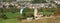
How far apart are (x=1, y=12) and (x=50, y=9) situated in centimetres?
63

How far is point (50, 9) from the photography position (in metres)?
1.92

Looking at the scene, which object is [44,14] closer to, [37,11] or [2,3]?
[37,11]

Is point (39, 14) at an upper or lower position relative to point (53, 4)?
lower

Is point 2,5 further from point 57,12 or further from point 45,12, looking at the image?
point 57,12

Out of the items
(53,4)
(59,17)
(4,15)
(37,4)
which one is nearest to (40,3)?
(37,4)

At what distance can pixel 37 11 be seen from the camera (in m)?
1.90

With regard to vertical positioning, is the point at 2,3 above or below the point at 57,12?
above

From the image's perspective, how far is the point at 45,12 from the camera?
6.27 feet

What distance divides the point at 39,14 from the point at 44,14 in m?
0.06

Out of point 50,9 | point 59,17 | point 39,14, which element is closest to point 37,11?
point 39,14

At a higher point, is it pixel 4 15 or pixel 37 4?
pixel 37 4

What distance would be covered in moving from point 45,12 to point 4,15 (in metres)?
0.52

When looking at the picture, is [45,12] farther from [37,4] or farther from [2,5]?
[2,5]

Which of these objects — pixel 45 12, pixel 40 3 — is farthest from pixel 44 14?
pixel 40 3
